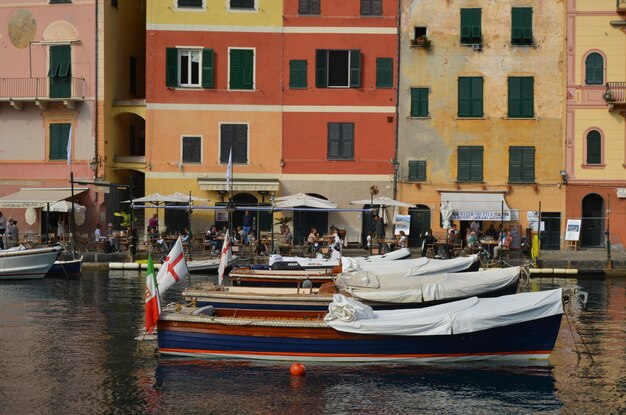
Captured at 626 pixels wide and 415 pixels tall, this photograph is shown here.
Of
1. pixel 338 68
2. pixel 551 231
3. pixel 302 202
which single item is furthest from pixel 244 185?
pixel 551 231

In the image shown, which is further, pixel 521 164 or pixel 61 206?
pixel 521 164

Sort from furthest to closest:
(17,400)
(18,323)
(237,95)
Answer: (237,95)
(18,323)
(17,400)

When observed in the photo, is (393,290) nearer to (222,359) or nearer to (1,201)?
(222,359)

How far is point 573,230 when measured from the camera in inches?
1996

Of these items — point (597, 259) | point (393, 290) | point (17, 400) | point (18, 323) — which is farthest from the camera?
point (597, 259)

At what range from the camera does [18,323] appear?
107 feet

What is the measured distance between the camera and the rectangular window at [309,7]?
172ft

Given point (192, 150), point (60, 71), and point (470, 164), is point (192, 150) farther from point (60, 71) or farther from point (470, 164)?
point (470, 164)

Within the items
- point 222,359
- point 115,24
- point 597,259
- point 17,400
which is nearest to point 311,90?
point 115,24

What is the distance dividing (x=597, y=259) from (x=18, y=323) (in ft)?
87.6

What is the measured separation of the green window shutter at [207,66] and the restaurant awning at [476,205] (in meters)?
12.3

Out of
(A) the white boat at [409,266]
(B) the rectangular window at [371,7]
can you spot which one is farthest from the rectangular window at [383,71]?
(A) the white boat at [409,266]

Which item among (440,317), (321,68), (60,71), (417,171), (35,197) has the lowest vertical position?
(440,317)

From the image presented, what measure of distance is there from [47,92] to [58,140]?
2.37 meters
